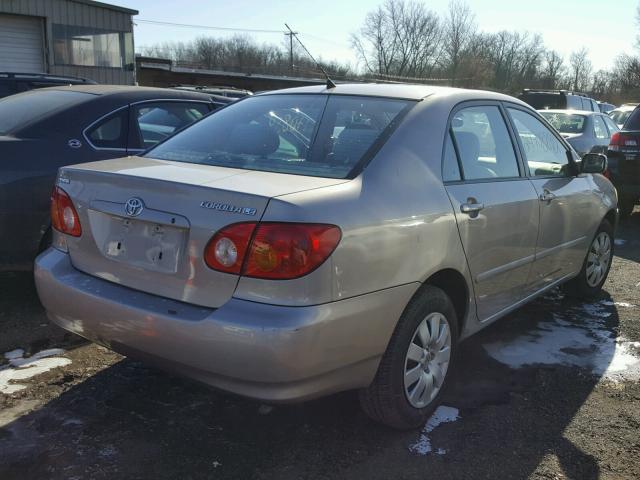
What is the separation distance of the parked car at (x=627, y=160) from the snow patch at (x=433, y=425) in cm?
624

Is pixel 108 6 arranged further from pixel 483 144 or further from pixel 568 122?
pixel 483 144

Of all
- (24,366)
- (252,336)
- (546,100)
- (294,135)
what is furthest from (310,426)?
(546,100)

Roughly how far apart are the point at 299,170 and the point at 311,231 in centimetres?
60

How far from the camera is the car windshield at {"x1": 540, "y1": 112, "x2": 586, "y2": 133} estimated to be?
10.7 metres

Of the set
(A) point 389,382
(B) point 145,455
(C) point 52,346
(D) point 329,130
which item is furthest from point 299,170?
(C) point 52,346

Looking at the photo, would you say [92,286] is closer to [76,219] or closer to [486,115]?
[76,219]

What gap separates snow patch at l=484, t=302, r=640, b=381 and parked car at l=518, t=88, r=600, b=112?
505 inches

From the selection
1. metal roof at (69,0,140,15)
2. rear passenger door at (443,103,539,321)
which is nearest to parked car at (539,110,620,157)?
rear passenger door at (443,103,539,321)

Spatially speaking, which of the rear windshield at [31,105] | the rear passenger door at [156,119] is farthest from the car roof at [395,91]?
the rear windshield at [31,105]

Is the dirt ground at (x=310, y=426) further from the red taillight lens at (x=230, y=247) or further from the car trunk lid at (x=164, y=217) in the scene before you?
the red taillight lens at (x=230, y=247)

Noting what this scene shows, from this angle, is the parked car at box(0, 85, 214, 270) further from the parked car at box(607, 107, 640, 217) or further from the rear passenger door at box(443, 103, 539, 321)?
the parked car at box(607, 107, 640, 217)

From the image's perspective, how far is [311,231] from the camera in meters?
2.28

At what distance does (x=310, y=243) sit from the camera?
2.27 m

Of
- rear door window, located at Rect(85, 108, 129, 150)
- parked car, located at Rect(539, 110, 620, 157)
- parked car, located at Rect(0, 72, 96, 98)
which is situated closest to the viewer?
rear door window, located at Rect(85, 108, 129, 150)
